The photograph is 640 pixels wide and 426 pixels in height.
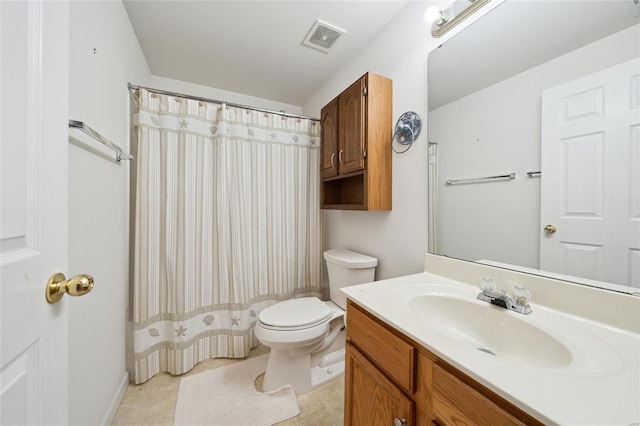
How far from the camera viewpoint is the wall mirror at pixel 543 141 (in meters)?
0.67

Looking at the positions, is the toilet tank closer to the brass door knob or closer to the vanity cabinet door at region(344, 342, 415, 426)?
the vanity cabinet door at region(344, 342, 415, 426)

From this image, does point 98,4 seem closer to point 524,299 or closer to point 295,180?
point 295,180

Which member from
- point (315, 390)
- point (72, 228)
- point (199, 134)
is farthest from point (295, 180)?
point (315, 390)

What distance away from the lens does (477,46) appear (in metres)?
1.06

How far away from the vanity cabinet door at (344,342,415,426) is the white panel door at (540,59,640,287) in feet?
2.23

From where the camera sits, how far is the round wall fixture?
4.23 feet

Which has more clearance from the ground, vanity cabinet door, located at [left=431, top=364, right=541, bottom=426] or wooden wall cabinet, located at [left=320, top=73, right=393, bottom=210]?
wooden wall cabinet, located at [left=320, top=73, right=393, bottom=210]

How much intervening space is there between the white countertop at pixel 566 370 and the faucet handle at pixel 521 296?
0.05 m

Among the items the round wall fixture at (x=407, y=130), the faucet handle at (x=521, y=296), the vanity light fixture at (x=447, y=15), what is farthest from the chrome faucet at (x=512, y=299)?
the vanity light fixture at (x=447, y=15)

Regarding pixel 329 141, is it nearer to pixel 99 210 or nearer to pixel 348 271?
pixel 348 271

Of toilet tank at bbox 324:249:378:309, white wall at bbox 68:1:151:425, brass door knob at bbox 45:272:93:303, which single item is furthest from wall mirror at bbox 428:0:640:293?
white wall at bbox 68:1:151:425

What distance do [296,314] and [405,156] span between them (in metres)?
1.16

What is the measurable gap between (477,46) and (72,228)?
1.84m

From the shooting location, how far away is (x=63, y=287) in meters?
0.49
